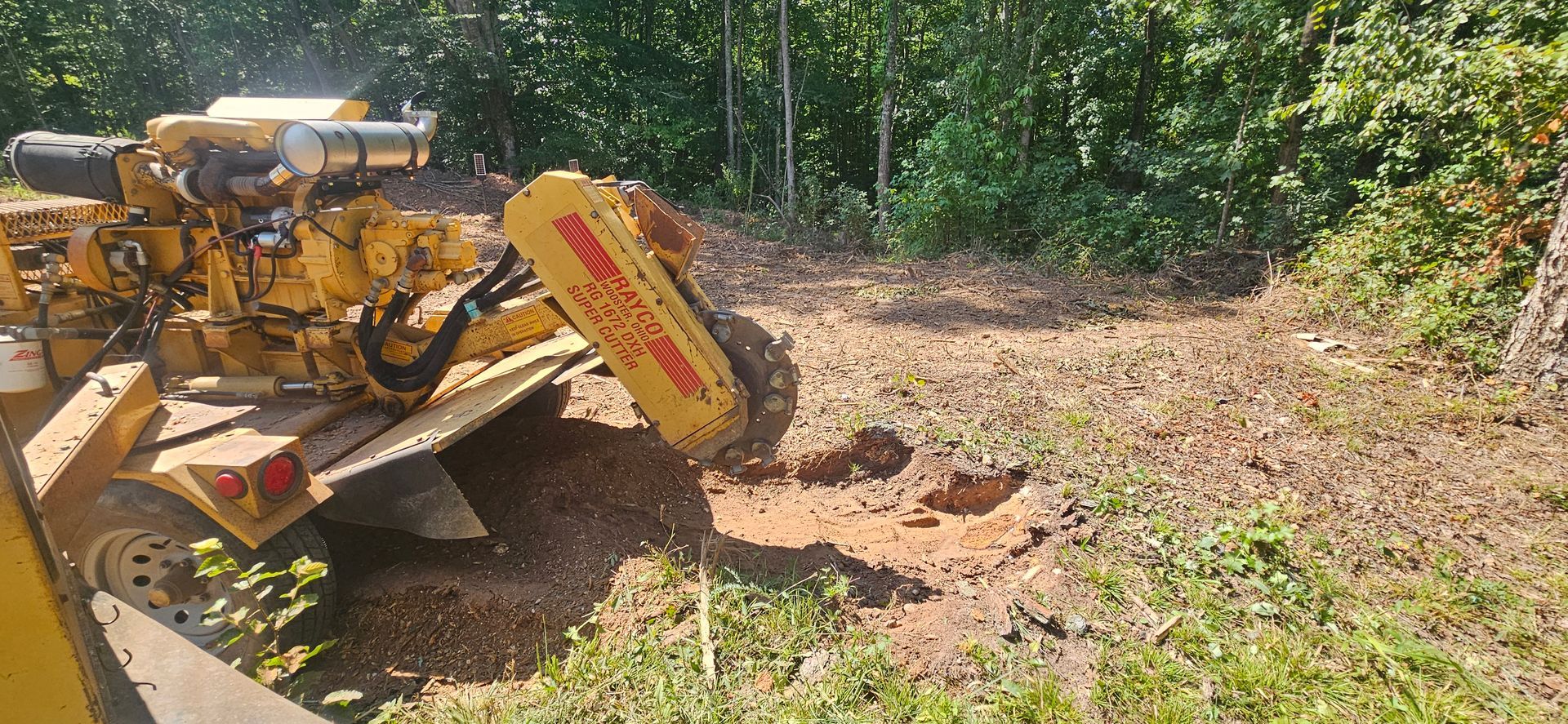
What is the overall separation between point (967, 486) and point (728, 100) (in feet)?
50.6

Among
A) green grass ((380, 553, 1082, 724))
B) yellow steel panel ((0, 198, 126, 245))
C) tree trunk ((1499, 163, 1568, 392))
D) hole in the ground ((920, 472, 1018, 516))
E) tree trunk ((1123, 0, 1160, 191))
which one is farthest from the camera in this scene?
tree trunk ((1123, 0, 1160, 191))

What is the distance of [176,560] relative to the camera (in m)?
3.01

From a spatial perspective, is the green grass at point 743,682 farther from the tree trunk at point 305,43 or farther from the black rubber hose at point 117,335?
the tree trunk at point 305,43

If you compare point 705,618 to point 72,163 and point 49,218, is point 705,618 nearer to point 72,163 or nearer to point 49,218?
point 72,163

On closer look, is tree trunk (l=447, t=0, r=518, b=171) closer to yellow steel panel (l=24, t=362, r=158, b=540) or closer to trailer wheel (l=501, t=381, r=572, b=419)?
trailer wheel (l=501, t=381, r=572, b=419)

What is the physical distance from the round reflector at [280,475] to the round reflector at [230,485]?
72 millimetres

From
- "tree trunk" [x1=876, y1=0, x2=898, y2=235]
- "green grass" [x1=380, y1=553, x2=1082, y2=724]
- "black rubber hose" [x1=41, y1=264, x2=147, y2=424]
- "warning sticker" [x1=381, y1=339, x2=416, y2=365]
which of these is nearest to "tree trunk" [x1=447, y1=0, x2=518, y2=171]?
"tree trunk" [x1=876, y1=0, x2=898, y2=235]

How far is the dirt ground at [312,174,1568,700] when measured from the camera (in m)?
3.24

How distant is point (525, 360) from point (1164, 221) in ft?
33.1

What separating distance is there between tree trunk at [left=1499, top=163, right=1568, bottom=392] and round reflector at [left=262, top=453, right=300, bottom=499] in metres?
7.91

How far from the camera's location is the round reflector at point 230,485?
109 inches

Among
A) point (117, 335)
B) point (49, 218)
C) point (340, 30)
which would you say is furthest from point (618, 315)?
point (340, 30)

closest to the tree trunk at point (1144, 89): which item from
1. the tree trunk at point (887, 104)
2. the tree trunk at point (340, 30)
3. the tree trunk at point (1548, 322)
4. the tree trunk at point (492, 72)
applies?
the tree trunk at point (887, 104)

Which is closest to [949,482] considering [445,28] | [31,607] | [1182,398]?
[1182,398]
